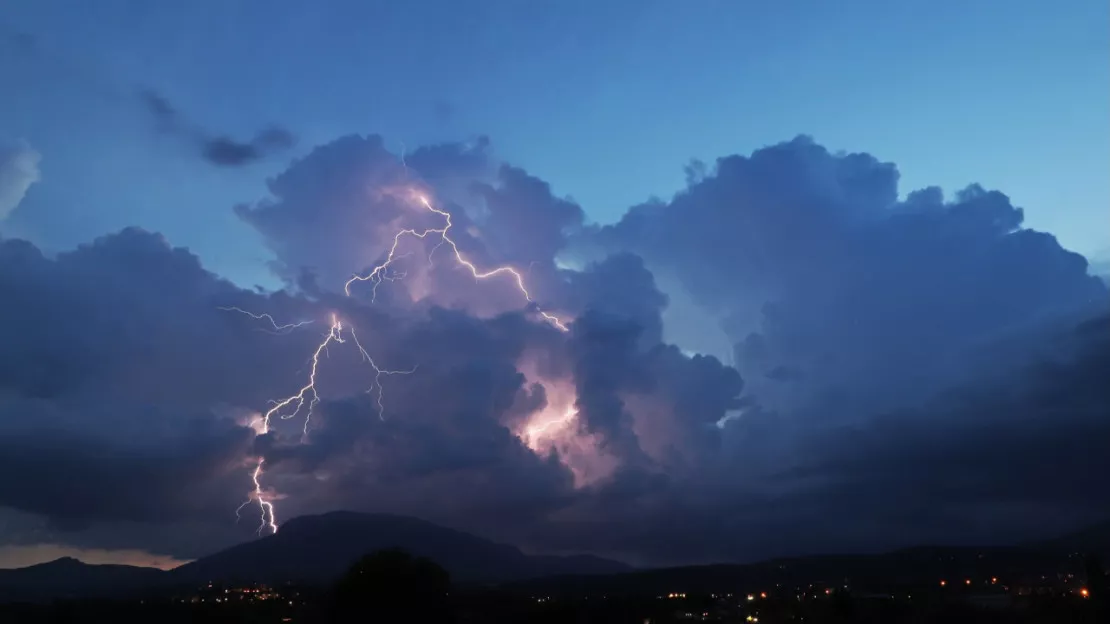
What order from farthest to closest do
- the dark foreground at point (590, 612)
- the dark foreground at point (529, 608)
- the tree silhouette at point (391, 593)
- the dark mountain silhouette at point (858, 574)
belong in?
the dark mountain silhouette at point (858, 574), the tree silhouette at point (391, 593), the dark foreground at point (529, 608), the dark foreground at point (590, 612)

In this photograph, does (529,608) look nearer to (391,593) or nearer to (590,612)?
(590,612)

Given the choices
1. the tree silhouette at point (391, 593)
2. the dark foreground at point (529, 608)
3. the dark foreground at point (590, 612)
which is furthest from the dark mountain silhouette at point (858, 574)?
the tree silhouette at point (391, 593)

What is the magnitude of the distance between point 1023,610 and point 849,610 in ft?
42.9

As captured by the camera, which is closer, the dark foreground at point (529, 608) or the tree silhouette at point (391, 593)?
the dark foreground at point (529, 608)

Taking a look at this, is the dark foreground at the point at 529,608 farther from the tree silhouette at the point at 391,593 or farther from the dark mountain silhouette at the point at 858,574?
the dark mountain silhouette at the point at 858,574

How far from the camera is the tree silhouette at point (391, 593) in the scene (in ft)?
234

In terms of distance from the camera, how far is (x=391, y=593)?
7275 centimetres

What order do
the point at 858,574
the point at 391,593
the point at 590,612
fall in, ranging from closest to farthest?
1. the point at 391,593
2. the point at 590,612
3. the point at 858,574

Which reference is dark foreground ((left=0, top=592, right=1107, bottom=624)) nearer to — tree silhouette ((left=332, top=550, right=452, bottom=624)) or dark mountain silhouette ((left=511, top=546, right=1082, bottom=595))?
tree silhouette ((left=332, top=550, right=452, bottom=624))

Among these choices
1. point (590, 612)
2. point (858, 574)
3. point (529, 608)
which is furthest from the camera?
point (858, 574)

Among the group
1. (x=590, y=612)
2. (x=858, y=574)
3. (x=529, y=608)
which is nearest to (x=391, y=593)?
(x=529, y=608)

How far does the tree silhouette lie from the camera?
7119 centimetres

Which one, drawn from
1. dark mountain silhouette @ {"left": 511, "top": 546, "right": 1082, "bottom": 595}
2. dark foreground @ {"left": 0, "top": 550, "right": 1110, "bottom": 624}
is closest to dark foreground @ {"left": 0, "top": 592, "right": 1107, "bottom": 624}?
dark foreground @ {"left": 0, "top": 550, "right": 1110, "bottom": 624}

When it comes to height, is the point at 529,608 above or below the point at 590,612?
above
